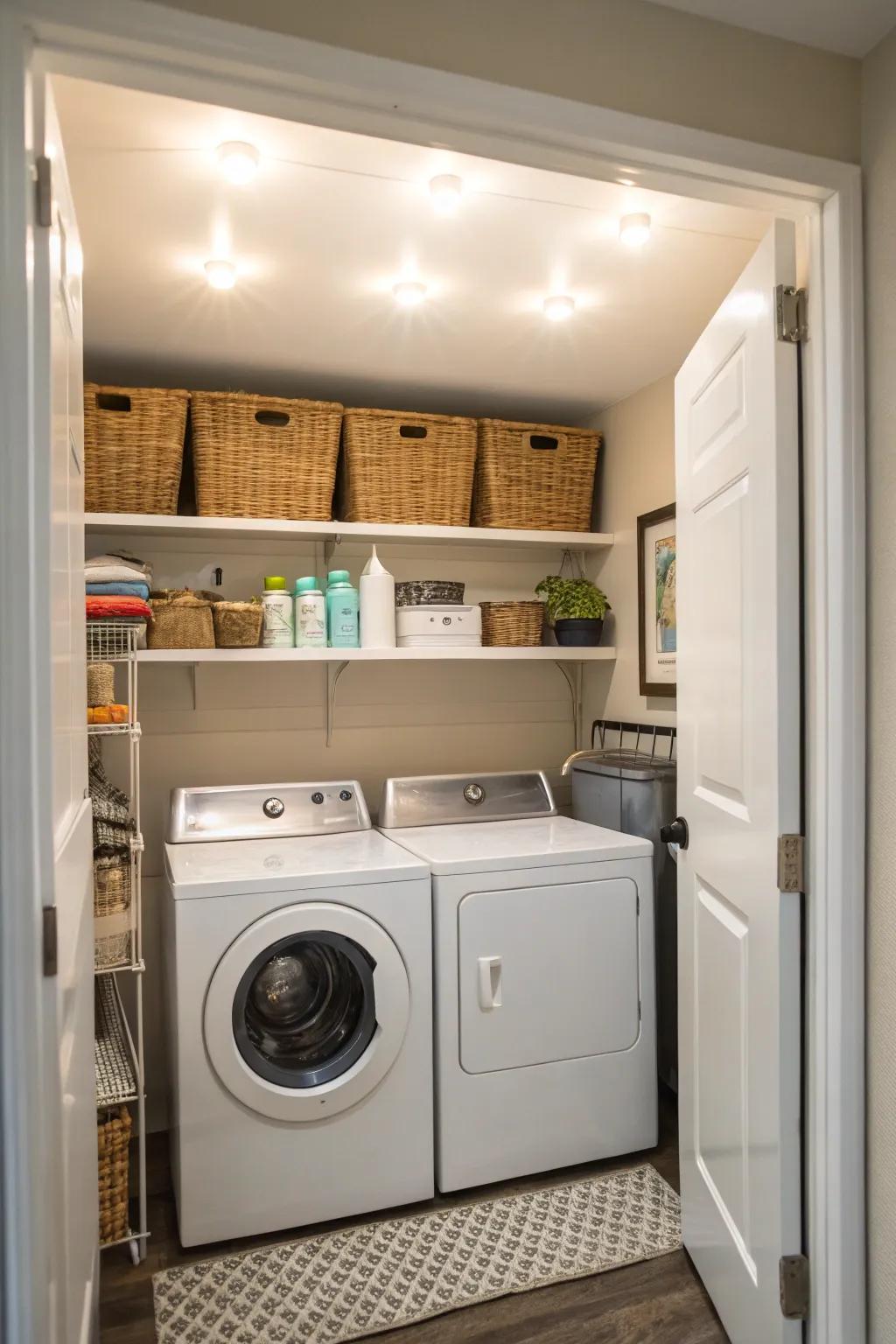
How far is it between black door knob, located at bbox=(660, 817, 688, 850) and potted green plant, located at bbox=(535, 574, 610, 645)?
4.08ft

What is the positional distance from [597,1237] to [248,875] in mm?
1215

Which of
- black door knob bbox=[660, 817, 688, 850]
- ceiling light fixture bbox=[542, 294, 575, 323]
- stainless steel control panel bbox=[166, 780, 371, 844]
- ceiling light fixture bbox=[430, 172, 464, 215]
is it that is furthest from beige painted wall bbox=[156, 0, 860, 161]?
stainless steel control panel bbox=[166, 780, 371, 844]

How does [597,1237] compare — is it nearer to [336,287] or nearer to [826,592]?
[826,592]

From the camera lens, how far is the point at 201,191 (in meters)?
1.80

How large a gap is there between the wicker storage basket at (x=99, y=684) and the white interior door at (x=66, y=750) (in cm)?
49

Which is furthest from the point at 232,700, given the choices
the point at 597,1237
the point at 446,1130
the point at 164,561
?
the point at 597,1237

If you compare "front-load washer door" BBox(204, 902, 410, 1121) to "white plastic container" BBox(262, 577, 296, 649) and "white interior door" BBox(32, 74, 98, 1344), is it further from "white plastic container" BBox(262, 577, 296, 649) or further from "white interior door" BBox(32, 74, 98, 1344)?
"white plastic container" BBox(262, 577, 296, 649)

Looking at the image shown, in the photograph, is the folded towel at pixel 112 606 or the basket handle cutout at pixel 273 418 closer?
the folded towel at pixel 112 606

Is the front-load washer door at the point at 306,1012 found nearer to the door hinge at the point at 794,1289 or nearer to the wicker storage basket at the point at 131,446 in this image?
the door hinge at the point at 794,1289

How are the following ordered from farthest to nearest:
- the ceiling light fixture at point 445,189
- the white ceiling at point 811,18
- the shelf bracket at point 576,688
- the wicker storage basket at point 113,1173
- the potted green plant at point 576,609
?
the shelf bracket at point 576,688, the potted green plant at point 576,609, the wicker storage basket at point 113,1173, the ceiling light fixture at point 445,189, the white ceiling at point 811,18

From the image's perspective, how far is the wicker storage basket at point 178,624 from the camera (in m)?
2.67

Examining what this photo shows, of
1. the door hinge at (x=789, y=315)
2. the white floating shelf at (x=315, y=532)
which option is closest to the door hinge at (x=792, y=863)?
the door hinge at (x=789, y=315)

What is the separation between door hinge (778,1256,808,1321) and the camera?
1.49m

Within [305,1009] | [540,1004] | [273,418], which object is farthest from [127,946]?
[273,418]
